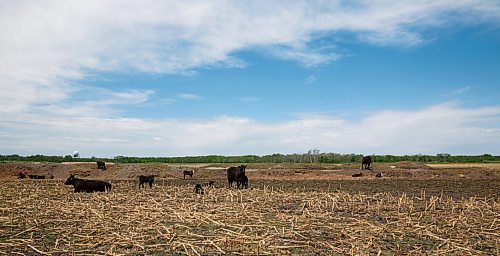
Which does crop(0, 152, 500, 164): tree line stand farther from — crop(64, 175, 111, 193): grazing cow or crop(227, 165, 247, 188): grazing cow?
crop(64, 175, 111, 193): grazing cow

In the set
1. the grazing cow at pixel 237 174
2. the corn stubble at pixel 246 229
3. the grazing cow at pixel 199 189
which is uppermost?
the grazing cow at pixel 237 174

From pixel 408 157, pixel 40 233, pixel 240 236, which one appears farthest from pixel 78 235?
pixel 408 157

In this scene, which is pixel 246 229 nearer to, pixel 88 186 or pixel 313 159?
pixel 88 186

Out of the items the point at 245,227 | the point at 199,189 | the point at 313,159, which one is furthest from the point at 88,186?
A: the point at 313,159

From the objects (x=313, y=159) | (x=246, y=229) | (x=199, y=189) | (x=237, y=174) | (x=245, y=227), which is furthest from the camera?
(x=313, y=159)

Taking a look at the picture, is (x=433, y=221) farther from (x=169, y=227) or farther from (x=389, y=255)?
(x=169, y=227)

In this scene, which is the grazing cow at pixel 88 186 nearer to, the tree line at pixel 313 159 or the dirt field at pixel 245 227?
the dirt field at pixel 245 227

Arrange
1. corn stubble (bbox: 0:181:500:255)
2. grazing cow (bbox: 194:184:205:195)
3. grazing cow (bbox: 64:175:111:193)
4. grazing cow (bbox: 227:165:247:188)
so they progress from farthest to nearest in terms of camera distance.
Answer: grazing cow (bbox: 227:165:247:188) → grazing cow (bbox: 64:175:111:193) → grazing cow (bbox: 194:184:205:195) → corn stubble (bbox: 0:181:500:255)

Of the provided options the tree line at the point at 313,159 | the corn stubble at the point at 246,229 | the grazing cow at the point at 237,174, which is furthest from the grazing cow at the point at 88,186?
the tree line at the point at 313,159

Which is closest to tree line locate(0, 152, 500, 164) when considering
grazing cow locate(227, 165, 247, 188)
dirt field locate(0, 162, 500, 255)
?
grazing cow locate(227, 165, 247, 188)

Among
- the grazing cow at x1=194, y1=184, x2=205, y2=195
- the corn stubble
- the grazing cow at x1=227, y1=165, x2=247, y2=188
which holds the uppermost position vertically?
the grazing cow at x1=227, y1=165, x2=247, y2=188

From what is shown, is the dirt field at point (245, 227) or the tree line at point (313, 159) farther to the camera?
the tree line at point (313, 159)

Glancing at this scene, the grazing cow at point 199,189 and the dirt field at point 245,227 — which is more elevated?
the grazing cow at point 199,189

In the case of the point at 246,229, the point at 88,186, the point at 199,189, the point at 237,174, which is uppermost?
the point at 237,174
